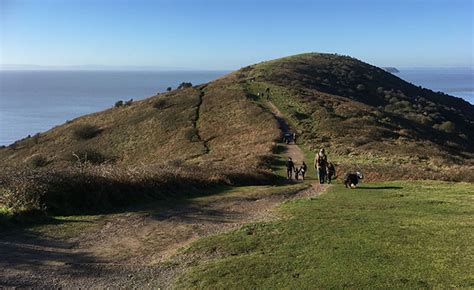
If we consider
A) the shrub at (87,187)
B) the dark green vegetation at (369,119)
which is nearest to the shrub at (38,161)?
the dark green vegetation at (369,119)

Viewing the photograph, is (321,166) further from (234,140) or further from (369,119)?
(369,119)

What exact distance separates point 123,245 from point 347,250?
203 inches

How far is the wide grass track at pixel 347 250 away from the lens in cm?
797

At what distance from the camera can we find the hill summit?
35.9 m

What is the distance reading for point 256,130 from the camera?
4556 centimetres

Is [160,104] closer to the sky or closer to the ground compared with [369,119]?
closer to the ground

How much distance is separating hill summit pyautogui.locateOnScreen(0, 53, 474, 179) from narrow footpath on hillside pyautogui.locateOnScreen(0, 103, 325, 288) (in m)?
12.1

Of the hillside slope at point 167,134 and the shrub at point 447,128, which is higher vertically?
the shrub at point 447,128

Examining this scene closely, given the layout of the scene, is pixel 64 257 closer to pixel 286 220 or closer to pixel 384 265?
pixel 286 220

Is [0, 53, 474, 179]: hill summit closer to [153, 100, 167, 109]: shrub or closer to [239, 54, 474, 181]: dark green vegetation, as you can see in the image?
[239, 54, 474, 181]: dark green vegetation

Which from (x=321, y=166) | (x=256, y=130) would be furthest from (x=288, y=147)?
(x=321, y=166)

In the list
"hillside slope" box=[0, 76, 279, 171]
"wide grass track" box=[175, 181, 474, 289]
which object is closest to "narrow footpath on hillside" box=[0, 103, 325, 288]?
"wide grass track" box=[175, 181, 474, 289]

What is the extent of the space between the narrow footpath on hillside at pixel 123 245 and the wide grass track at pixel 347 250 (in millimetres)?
780

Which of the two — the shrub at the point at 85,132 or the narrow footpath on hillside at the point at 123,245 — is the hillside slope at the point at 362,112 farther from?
the shrub at the point at 85,132
